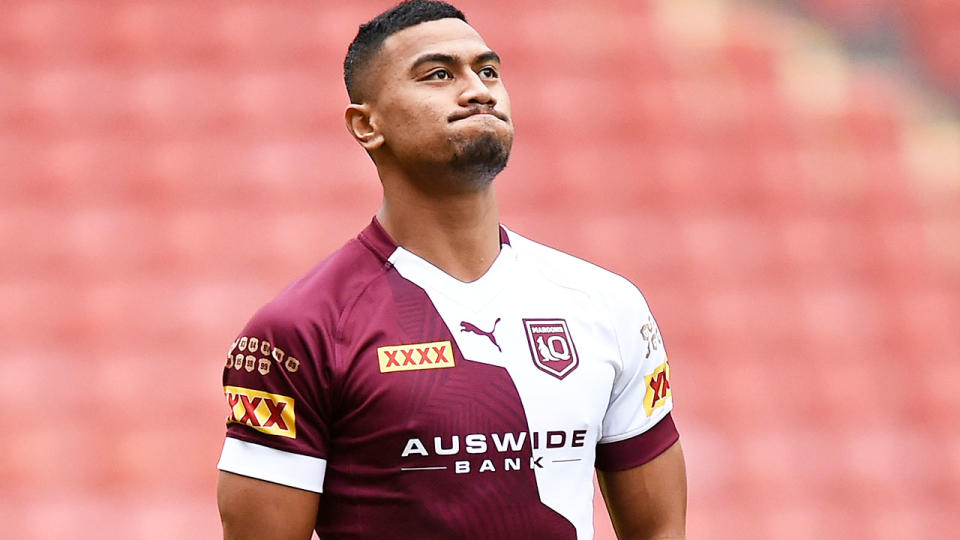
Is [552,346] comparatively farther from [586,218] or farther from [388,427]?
[586,218]

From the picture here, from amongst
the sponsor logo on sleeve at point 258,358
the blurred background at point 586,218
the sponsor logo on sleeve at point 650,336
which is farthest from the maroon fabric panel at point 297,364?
the blurred background at point 586,218

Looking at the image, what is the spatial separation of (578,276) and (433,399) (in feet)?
1.27

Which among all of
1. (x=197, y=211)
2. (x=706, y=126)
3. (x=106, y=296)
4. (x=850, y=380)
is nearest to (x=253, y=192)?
(x=197, y=211)

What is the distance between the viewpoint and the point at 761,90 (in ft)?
20.6

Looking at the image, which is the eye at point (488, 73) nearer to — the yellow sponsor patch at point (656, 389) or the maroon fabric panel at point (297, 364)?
the maroon fabric panel at point (297, 364)

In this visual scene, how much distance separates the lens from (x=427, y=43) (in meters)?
2.21

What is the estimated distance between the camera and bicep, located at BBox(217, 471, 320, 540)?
2.03 metres

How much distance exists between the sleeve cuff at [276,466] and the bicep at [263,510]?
1 cm

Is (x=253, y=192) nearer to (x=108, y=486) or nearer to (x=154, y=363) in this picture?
(x=154, y=363)

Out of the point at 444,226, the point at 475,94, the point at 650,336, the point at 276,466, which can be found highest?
the point at 475,94

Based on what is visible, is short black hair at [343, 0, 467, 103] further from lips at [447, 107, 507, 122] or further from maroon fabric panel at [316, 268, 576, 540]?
maroon fabric panel at [316, 268, 576, 540]

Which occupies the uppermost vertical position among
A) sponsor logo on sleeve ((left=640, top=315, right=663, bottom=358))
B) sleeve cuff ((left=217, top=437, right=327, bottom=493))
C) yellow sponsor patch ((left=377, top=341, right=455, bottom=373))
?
yellow sponsor patch ((left=377, top=341, right=455, bottom=373))

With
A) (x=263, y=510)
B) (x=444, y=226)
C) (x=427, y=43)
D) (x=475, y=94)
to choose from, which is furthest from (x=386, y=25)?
(x=263, y=510)

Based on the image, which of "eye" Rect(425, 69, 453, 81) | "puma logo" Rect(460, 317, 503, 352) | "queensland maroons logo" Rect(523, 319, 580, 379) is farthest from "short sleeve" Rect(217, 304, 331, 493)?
"eye" Rect(425, 69, 453, 81)
